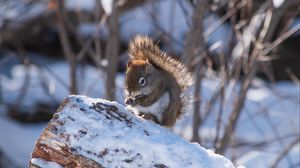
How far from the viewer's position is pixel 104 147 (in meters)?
2.01

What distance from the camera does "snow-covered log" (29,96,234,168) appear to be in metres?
1.99

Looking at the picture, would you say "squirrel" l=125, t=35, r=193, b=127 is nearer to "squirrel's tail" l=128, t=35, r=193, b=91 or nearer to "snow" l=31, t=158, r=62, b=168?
"squirrel's tail" l=128, t=35, r=193, b=91

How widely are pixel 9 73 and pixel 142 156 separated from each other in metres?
4.47

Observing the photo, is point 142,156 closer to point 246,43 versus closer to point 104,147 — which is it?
point 104,147

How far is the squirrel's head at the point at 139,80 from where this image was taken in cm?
240

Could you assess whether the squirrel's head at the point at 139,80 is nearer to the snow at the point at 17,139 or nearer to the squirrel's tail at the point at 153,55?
the squirrel's tail at the point at 153,55

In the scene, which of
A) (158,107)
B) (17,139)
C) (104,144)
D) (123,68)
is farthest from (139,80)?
(123,68)

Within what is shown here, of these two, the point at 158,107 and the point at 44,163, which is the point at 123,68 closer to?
the point at 158,107

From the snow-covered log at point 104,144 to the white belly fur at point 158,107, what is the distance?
30 centimetres

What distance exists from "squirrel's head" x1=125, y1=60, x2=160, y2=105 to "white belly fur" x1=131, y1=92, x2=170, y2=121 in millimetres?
49

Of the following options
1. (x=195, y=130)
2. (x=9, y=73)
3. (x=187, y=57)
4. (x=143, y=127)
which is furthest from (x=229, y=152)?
(x=143, y=127)

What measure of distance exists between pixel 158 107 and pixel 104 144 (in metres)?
0.48

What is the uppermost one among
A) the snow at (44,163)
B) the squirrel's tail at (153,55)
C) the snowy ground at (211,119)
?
the snowy ground at (211,119)

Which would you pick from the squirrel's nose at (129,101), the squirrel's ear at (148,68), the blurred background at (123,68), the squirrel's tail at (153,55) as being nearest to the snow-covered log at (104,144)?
the squirrel's nose at (129,101)
